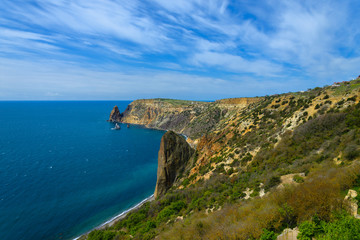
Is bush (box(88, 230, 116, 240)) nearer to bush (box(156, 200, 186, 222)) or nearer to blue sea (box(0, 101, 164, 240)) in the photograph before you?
bush (box(156, 200, 186, 222))

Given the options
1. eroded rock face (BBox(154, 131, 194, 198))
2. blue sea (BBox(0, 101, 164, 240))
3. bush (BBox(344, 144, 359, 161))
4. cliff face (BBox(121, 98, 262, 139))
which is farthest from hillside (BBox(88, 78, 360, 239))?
cliff face (BBox(121, 98, 262, 139))

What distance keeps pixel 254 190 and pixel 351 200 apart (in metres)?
8.64

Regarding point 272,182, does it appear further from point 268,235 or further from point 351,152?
point 268,235

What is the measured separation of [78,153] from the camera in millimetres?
73875

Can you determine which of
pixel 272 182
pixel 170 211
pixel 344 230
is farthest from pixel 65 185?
pixel 344 230

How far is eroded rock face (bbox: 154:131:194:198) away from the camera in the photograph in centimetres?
3675

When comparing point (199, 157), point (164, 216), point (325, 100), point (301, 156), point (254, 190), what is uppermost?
point (325, 100)

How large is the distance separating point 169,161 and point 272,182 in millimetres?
24963

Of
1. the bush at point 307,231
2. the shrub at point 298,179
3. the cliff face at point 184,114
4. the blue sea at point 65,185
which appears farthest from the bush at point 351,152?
the cliff face at point 184,114

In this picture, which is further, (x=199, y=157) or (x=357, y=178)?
(x=199, y=157)

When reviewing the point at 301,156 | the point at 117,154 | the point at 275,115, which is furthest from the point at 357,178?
the point at 117,154

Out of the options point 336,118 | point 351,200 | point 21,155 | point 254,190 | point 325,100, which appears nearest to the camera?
point 351,200

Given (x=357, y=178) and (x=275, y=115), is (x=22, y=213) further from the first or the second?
(x=275, y=115)

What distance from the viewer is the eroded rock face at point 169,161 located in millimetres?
36750
